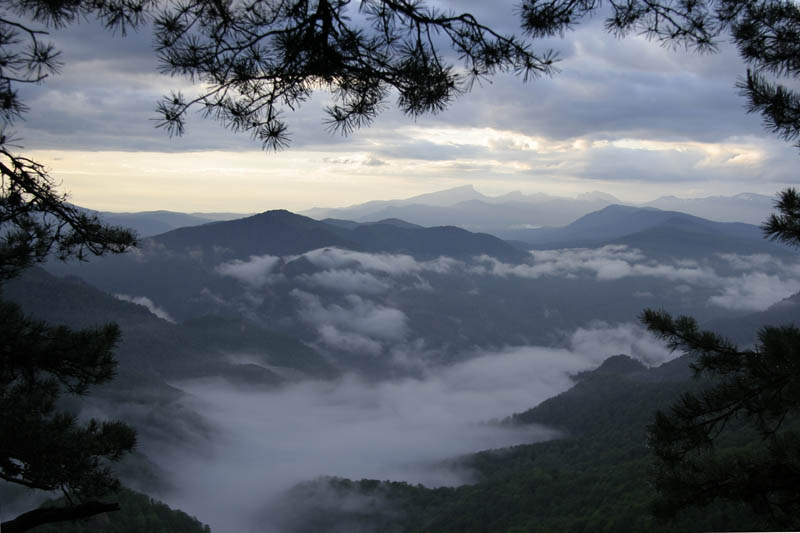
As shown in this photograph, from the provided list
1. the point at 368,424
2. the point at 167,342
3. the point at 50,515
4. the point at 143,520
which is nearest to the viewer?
the point at 50,515

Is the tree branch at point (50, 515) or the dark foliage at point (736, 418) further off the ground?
the dark foliage at point (736, 418)

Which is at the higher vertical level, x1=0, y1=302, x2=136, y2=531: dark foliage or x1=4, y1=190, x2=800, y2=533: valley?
x1=0, y1=302, x2=136, y2=531: dark foliage

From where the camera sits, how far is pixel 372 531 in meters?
56.3

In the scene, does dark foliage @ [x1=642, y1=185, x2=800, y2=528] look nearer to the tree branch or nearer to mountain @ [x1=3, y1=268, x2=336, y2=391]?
the tree branch

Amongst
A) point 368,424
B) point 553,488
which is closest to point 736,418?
point 553,488

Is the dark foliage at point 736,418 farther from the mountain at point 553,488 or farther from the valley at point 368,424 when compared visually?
the mountain at point 553,488

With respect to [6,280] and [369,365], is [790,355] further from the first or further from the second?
[369,365]

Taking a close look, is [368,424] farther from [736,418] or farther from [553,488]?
[736,418]

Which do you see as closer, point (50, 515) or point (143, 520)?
point (50, 515)

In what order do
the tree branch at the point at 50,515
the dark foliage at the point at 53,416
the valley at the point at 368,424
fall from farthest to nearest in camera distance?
the valley at the point at 368,424 → the dark foliage at the point at 53,416 → the tree branch at the point at 50,515

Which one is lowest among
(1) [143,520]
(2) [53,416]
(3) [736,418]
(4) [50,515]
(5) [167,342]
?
(5) [167,342]

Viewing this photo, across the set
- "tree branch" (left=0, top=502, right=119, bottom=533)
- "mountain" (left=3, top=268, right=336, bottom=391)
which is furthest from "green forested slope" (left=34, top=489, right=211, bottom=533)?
"mountain" (left=3, top=268, right=336, bottom=391)

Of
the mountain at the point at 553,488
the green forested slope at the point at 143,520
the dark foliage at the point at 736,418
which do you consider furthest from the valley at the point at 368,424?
the green forested slope at the point at 143,520

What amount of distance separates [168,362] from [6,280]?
134m
